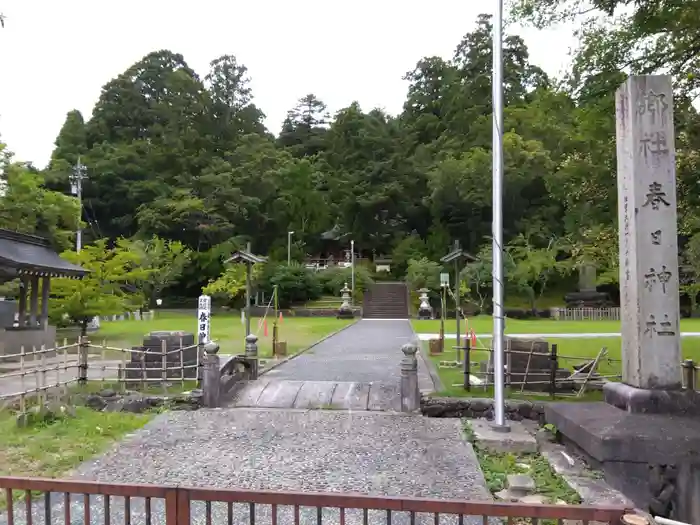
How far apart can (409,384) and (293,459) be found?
2.96 m

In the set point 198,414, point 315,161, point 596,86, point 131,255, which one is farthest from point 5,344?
point 315,161

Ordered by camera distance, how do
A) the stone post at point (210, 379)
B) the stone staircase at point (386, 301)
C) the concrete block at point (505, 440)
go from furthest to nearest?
the stone staircase at point (386, 301), the stone post at point (210, 379), the concrete block at point (505, 440)

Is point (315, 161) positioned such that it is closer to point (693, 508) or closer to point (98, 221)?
point (98, 221)

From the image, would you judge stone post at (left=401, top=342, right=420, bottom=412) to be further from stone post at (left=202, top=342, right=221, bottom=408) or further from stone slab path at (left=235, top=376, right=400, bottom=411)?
stone post at (left=202, top=342, right=221, bottom=408)

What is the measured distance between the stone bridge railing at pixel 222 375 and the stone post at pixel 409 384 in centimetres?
297

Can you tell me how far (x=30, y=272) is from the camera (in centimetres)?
1568

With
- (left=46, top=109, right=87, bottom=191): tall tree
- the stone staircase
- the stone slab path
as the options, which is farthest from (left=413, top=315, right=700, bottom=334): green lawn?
(left=46, top=109, right=87, bottom=191): tall tree

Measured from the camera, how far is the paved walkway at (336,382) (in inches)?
367

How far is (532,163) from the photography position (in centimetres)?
3741

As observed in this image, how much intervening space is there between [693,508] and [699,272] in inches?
377

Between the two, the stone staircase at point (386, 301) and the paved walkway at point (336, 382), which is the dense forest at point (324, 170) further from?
the paved walkway at point (336, 382)

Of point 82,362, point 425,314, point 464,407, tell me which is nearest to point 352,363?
point 464,407

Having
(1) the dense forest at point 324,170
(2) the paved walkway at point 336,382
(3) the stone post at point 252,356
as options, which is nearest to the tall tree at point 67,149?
(1) the dense forest at point 324,170

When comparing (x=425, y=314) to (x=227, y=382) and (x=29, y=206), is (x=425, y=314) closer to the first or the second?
(x=29, y=206)
